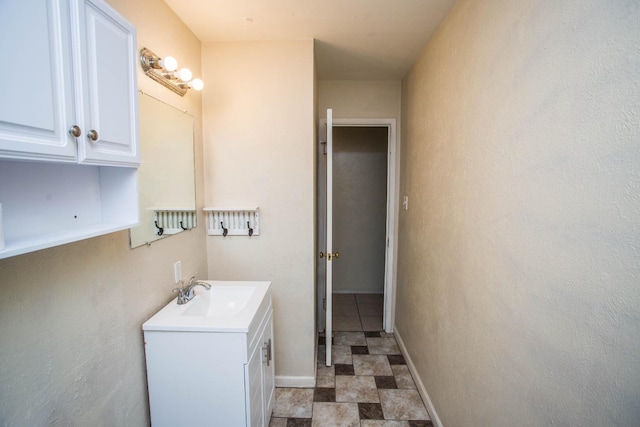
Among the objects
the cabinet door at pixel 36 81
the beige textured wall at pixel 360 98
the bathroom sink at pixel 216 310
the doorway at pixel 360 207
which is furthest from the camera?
the doorway at pixel 360 207

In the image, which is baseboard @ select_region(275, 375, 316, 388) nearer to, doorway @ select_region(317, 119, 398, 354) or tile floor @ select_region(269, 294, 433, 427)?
tile floor @ select_region(269, 294, 433, 427)

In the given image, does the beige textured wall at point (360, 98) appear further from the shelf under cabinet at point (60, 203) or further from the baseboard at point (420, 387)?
the baseboard at point (420, 387)

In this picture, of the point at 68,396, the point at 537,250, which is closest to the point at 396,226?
the point at 537,250

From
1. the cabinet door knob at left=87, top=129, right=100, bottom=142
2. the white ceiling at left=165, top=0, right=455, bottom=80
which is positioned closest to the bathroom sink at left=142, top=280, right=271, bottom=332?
the cabinet door knob at left=87, top=129, right=100, bottom=142

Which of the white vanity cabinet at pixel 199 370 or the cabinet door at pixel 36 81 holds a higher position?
the cabinet door at pixel 36 81

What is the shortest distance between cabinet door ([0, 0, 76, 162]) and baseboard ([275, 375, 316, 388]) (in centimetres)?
199

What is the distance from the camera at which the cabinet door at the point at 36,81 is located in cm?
59

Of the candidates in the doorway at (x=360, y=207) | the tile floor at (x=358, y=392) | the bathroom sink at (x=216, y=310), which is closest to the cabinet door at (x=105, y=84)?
the bathroom sink at (x=216, y=310)

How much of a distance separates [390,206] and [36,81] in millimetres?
2555

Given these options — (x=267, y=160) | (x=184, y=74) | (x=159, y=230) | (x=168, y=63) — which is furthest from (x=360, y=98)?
(x=159, y=230)

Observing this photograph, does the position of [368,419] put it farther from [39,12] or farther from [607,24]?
[39,12]

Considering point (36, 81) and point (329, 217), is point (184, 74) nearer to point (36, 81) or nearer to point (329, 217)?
point (36, 81)

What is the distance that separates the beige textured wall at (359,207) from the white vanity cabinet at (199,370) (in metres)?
2.67

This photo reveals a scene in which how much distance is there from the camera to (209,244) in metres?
1.99
